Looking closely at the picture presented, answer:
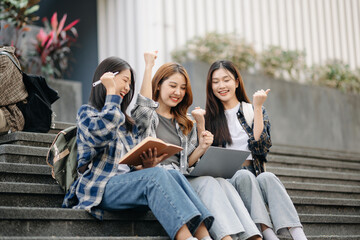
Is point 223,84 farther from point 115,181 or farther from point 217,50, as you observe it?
point 217,50

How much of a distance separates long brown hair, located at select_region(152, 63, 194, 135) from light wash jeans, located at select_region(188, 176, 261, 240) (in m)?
0.45

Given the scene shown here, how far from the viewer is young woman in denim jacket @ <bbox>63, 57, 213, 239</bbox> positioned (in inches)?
131

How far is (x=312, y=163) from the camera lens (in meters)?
6.34

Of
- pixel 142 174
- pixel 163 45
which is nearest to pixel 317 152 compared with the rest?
pixel 163 45

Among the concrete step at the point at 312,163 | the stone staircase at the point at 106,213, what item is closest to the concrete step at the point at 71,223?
the stone staircase at the point at 106,213

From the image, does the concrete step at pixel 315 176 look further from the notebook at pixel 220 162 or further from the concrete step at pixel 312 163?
the notebook at pixel 220 162

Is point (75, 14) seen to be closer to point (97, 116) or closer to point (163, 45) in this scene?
point (163, 45)

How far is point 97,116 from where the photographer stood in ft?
11.6

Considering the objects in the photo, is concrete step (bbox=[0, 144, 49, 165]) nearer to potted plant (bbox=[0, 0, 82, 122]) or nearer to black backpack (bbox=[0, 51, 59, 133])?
black backpack (bbox=[0, 51, 59, 133])

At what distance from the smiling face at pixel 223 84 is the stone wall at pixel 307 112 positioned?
283 centimetres

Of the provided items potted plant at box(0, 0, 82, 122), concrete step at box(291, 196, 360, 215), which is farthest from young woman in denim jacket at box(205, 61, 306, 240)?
potted plant at box(0, 0, 82, 122)

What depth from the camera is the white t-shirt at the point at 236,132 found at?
14.1ft

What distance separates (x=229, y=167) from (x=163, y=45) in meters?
4.44

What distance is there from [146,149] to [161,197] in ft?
0.93
